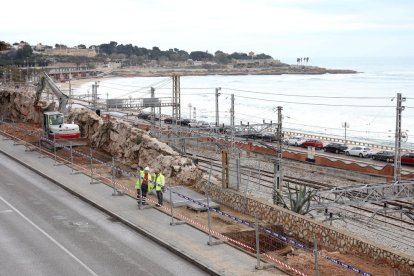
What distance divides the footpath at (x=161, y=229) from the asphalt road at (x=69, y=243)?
0.92ft

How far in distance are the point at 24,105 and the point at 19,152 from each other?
19049 mm

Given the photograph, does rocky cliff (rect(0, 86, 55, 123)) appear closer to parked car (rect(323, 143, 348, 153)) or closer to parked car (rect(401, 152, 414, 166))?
parked car (rect(323, 143, 348, 153))

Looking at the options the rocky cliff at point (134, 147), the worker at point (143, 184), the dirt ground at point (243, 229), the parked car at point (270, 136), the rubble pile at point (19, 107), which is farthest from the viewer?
the parked car at point (270, 136)

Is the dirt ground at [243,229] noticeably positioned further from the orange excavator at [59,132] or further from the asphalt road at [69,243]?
the orange excavator at [59,132]

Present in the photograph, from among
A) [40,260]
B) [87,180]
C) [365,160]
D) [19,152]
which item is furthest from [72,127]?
[365,160]

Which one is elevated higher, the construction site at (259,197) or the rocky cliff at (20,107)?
the rocky cliff at (20,107)

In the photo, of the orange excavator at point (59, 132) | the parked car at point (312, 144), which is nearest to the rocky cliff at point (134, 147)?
the orange excavator at point (59, 132)

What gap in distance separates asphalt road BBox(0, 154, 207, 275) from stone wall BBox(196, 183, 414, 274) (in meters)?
5.12

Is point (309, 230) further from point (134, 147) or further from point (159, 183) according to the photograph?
point (134, 147)

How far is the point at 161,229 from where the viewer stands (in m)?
17.7

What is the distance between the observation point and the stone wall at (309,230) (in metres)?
15.7

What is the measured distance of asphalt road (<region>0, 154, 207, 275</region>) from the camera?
1438cm

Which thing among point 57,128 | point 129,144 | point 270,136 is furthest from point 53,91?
point 270,136

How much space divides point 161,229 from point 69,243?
2.90 m
